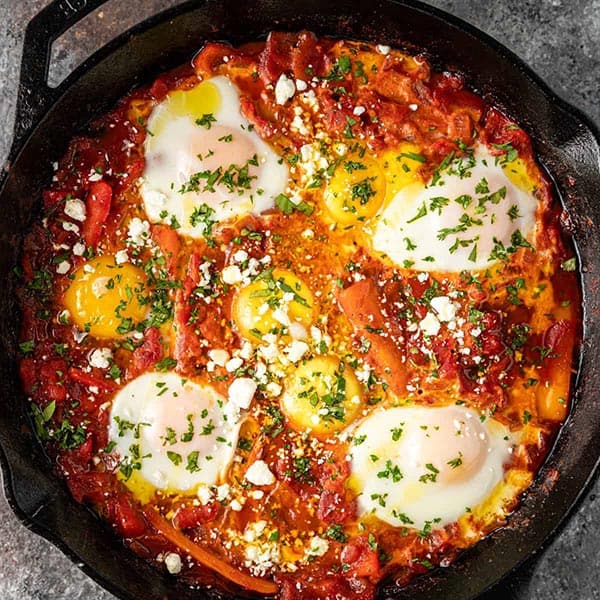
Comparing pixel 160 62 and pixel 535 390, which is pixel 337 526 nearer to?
pixel 535 390

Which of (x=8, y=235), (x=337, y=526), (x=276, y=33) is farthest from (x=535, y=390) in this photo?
(x=8, y=235)

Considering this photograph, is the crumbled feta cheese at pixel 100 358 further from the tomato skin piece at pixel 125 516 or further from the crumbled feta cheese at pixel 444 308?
the crumbled feta cheese at pixel 444 308

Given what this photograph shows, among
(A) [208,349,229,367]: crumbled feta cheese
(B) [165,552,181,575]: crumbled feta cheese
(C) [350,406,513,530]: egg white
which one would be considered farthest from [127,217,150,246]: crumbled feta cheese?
(B) [165,552,181,575]: crumbled feta cheese

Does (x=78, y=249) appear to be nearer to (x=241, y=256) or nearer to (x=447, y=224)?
(x=241, y=256)

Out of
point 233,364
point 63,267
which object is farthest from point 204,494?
point 63,267

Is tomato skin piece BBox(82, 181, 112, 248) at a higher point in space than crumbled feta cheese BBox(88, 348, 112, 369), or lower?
higher

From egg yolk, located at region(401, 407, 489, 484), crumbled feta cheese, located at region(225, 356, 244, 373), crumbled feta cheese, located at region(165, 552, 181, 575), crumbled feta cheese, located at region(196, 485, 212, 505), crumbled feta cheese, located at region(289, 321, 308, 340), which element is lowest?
crumbled feta cheese, located at region(165, 552, 181, 575)

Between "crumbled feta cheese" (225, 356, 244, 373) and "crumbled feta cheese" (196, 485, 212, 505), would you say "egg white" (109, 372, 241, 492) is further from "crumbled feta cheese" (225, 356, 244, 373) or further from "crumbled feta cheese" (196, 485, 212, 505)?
"crumbled feta cheese" (225, 356, 244, 373)
